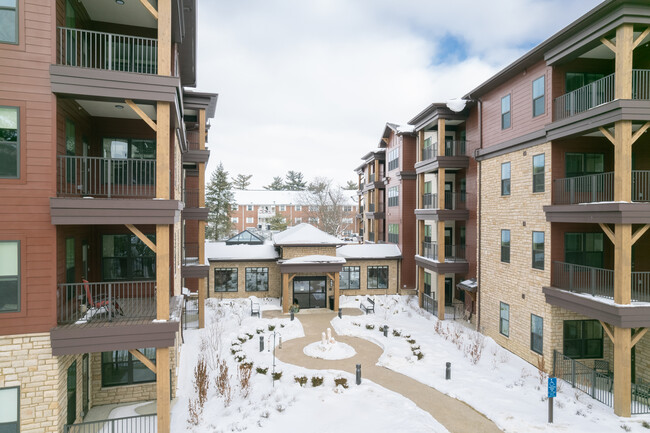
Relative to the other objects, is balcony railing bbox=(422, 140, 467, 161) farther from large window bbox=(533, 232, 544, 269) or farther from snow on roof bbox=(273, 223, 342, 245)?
snow on roof bbox=(273, 223, 342, 245)

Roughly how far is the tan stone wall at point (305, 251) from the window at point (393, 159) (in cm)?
1108

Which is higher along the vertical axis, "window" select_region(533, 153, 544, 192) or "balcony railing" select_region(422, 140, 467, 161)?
"balcony railing" select_region(422, 140, 467, 161)

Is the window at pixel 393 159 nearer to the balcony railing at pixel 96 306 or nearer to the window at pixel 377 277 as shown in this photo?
the window at pixel 377 277

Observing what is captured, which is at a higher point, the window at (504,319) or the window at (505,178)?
the window at (505,178)

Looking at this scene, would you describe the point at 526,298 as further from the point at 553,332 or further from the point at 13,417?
the point at 13,417

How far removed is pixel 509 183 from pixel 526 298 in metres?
6.00

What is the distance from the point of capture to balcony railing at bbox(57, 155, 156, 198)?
10.3m

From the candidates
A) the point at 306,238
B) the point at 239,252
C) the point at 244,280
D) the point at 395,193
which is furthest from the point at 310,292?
the point at 395,193

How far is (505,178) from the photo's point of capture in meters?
19.2

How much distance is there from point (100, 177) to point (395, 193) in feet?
84.2

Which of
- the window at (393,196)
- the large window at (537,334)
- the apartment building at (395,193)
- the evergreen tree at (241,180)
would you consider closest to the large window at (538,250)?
the large window at (537,334)

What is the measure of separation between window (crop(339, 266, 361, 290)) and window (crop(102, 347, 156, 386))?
19.7 meters

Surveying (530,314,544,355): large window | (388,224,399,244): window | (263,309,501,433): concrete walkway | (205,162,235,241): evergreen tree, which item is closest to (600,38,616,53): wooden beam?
(530,314,544,355): large window

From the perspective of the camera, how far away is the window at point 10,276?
8.98m
